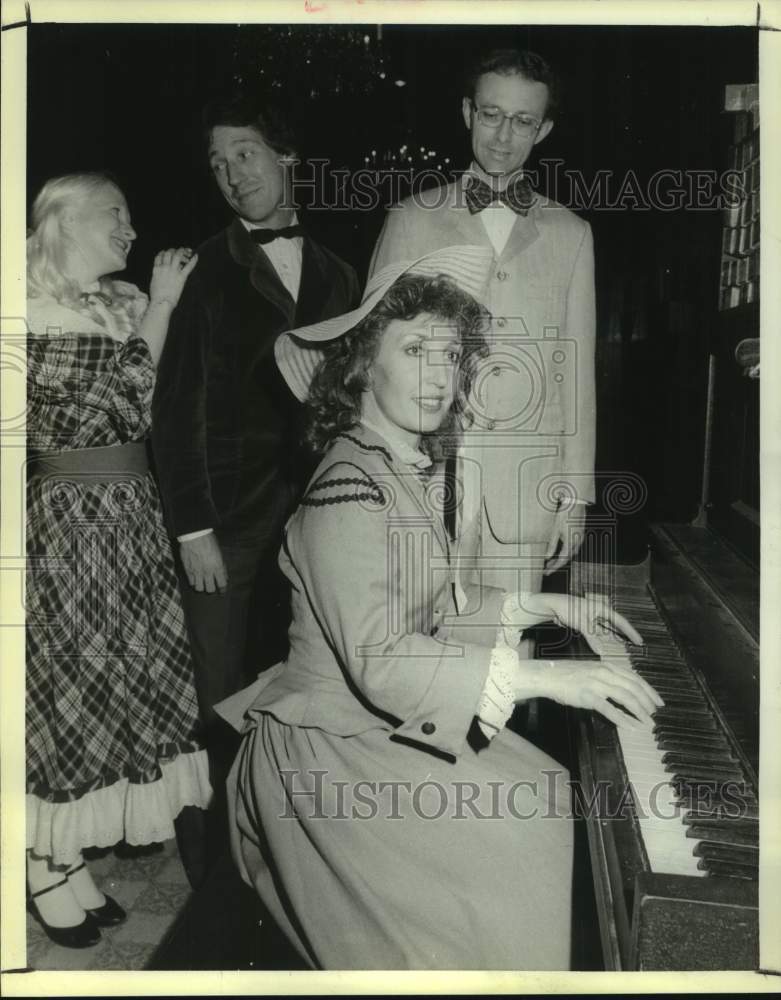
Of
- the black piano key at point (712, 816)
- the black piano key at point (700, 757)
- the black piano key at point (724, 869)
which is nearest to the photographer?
the black piano key at point (724, 869)

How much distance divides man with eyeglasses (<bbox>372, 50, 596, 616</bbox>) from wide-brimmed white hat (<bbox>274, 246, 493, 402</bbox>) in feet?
0.11

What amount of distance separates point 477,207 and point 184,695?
1406 mm

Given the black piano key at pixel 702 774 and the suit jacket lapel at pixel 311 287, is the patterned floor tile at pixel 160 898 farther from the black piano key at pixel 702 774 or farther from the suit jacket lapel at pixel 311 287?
the suit jacket lapel at pixel 311 287

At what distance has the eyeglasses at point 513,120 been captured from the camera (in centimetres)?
214

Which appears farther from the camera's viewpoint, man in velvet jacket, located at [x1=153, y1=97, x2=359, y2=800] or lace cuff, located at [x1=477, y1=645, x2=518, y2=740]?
man in velvet jacket, located at [x1=153, y1=97, x2=359, y2=800]

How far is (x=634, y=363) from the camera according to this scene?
84.8 inches

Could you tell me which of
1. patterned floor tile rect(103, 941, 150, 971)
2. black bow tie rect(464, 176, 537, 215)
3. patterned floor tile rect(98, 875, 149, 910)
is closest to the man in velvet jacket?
black bow tie rect(464, 176, 537, 215)

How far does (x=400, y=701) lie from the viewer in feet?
6.42

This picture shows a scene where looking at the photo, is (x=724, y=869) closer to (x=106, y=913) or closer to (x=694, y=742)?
(x=694, y=742)

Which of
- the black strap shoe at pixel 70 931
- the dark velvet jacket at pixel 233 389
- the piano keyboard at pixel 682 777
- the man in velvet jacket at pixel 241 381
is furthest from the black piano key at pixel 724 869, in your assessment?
the black strap shoe at pixel 70 931

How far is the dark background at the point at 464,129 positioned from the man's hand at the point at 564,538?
0.17 meters

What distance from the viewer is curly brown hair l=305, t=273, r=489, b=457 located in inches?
81.3

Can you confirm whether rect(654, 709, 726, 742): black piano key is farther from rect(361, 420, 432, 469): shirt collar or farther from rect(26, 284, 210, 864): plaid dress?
rect(26, 284, 210, 864): plaid dress

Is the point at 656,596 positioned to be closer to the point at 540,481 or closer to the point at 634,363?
the point at 540,481
